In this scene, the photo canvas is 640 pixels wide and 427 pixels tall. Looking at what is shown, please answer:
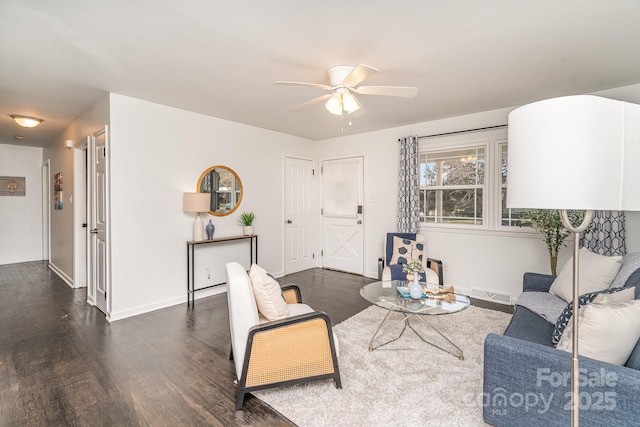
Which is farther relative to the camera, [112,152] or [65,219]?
[65,219]

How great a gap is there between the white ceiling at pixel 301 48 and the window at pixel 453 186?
0.87 meters

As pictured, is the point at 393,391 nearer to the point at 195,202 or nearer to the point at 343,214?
the point at 195,202

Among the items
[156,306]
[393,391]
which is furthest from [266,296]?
[156,306]

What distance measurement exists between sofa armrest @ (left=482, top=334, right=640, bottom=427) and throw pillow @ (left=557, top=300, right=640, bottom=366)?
12 cm

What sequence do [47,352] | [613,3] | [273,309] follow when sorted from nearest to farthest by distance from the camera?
[613,3], [273,309], [47,352]

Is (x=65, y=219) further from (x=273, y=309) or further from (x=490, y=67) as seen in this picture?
(x=490, y=67)

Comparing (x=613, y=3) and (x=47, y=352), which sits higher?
(x=613, y=3)

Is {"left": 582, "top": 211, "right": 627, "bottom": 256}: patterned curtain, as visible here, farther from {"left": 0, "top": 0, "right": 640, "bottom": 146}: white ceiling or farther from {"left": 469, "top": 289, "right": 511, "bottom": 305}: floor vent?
{"left": 0, "top": 0, "right": 640, "bottom": 146}: white ceiling

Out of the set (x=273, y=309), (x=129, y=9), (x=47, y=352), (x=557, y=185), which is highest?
(x=129, y=9)

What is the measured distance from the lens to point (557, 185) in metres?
0.93

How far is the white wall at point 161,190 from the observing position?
342 cm

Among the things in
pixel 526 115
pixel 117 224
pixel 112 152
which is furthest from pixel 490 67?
pixel 117 224

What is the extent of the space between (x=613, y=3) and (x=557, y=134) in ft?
5.59

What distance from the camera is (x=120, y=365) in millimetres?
2434
